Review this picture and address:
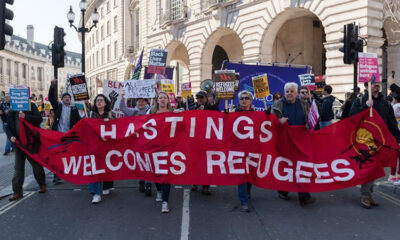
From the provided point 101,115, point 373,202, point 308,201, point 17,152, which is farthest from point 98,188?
point 373,202

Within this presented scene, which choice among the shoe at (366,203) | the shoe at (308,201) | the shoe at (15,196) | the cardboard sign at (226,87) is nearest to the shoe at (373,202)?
the shoe at (366,203)

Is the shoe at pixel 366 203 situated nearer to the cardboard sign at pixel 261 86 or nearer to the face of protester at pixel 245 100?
the face of protester at pixel 245 100

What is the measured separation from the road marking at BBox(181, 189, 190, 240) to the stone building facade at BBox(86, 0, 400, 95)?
10.9 metres

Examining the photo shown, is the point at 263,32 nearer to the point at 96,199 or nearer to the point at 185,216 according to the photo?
the point at 96,199

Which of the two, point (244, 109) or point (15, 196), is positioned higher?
point (244, 109)

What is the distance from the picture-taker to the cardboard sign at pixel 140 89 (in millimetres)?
7949

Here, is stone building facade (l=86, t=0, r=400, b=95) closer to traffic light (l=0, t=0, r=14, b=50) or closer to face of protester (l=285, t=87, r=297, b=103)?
face of protester (l=285, t=87, r=297, b=103)

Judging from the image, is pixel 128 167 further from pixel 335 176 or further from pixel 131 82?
pixel 335 176

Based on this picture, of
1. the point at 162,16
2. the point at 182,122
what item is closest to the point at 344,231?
the point at 182,122

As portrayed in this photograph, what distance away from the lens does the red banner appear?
18.6ft

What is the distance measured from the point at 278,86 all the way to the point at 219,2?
36.5ft

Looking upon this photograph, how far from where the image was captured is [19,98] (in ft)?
20.4

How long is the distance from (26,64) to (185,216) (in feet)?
320

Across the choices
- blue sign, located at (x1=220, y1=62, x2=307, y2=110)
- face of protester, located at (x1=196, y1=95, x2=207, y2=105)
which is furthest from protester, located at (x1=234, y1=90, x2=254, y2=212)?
blue sign, located at (x1=220, y1=62, x2=307, y2=110)
